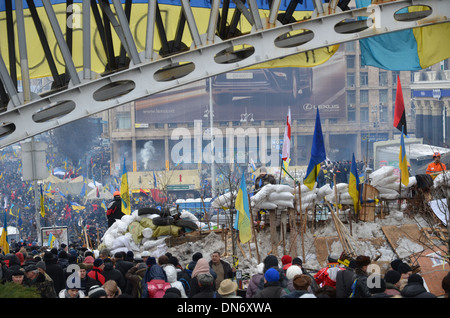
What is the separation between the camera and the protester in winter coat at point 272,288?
871 cm

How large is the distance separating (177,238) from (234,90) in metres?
65.4

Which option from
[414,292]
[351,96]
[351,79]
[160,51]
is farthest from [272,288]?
[351,79]

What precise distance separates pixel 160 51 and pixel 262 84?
6956 centimetres

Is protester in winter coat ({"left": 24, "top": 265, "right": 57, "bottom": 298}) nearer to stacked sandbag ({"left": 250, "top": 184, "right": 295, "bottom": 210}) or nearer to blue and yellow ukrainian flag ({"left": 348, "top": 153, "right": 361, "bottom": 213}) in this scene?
stacked sandbag ({"left": 250, "top": 184, "right": 295, "bottom": 210})

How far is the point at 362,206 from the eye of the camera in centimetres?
1808

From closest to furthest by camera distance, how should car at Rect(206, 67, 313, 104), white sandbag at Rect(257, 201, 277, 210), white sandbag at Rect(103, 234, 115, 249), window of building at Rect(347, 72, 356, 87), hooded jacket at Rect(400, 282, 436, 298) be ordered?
hooded jacket at Rect(400, 282, 436, 298) → white sandbag at Rect(257, 201, 277, 210) → white sandbag at Rect(103, 234, 115, 249) → car at Rect(206, 67, 313, 104) → window of building at Rect(347, 72, 356, 87)

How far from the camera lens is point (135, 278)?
11.1 m

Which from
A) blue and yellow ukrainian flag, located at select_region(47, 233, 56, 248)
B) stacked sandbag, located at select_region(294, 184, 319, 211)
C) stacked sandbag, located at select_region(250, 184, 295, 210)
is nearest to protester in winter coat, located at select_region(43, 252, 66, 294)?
stacked sandbag, located at select_region(250, 184, 295, 210)

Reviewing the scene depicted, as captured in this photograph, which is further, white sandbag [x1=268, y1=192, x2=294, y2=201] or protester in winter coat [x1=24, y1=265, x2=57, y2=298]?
white sandbag [x1=268, y1=192, x2=294, y2=201]

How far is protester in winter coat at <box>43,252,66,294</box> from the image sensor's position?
40.7 ft

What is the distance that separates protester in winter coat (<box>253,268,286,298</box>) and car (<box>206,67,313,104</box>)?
73.2 m

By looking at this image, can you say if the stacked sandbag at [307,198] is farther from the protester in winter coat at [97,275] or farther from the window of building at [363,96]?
the window of building at [363,96]

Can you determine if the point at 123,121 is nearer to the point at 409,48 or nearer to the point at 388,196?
the point at 388,196
